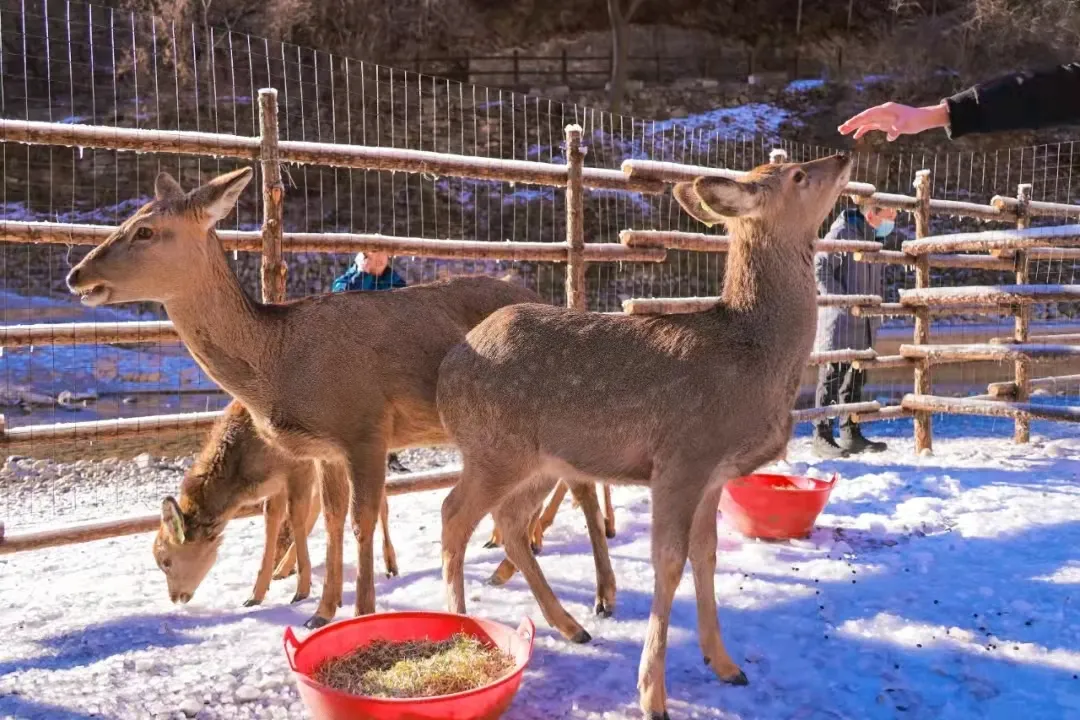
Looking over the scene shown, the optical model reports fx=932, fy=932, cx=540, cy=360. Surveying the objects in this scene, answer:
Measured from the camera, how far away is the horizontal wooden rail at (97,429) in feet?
16.9

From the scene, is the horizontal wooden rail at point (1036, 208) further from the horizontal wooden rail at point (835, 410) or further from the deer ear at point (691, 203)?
the deer ear at point (691, 203)

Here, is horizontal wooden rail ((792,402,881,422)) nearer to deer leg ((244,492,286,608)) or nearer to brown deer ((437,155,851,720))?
brown deer ((437,155,851,720))

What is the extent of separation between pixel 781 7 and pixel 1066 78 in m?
30.4

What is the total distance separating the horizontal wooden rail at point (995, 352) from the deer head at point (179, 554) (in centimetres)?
679

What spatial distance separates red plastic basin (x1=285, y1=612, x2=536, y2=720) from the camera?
2.77 meters

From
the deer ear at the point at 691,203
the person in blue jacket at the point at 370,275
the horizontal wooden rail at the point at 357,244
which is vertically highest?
the deer ear at the point at 691,203

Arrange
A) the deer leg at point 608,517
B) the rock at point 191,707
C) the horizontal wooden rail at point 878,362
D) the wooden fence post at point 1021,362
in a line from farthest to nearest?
the wooden fence post at point 1021,362 < the horizontal wooden rail at point 878,362 < the deer leg at point 608,517 < the rock at point 191,707

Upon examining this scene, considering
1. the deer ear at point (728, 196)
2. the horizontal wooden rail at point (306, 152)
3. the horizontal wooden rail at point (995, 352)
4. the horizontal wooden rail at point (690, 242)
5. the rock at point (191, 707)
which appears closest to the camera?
the rock at point (191, 707)

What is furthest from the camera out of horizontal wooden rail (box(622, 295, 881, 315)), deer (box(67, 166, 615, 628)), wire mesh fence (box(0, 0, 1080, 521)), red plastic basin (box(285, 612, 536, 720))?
wire mesh fence (box(0, 0, 1080, 521))

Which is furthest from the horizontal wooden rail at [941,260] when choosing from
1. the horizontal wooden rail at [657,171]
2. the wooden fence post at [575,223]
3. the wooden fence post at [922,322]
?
the wooden fence post at [575,223]

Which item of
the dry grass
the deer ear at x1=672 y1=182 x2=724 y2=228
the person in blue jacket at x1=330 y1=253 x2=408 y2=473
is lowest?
the dry grass

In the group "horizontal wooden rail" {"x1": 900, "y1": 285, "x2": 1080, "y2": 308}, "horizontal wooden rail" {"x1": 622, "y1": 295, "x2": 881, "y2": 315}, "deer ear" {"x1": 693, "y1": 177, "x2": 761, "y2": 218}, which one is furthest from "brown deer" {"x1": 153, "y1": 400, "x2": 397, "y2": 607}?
"horizontal wooden rail" {"x1": 900, "y1": 285, "x2": 1080, "y2": 308}

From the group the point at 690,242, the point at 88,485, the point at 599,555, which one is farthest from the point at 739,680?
the point at 88,485

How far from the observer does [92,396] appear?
1302cm
